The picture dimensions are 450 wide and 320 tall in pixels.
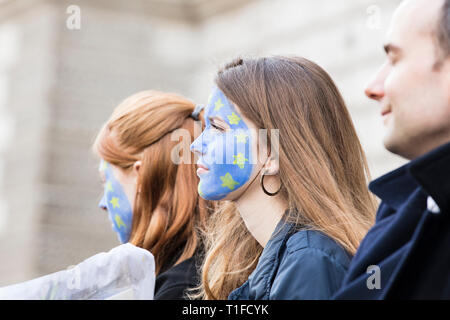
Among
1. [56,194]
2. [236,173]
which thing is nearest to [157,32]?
[56,194]

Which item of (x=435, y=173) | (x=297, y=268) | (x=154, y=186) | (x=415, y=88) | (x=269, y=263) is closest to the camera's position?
(x=435, y=173)

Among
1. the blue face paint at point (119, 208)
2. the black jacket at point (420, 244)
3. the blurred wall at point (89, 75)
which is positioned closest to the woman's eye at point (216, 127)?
the blue face paint at point (119, 208)

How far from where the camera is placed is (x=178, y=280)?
2.91 m

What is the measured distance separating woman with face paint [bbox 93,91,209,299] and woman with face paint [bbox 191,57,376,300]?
469 millimetres

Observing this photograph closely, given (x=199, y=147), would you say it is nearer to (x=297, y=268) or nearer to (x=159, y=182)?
(x=297, y=268)

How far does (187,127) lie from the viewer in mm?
3244

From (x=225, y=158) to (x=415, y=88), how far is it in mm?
758

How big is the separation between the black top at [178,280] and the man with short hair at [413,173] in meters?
1.13

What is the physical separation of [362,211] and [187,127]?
1.00 metres

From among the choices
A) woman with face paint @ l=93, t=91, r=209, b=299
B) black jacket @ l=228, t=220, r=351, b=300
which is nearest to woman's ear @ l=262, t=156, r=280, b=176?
black jacket @ l=228, t=220, r=351, b=300

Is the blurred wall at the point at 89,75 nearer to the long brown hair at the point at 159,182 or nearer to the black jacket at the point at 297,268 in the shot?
the long brown hair at the point at 159,182

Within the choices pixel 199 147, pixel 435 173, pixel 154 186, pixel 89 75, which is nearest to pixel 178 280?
pixel 154 186

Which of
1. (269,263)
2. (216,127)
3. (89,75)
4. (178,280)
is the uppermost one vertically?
(89,75)

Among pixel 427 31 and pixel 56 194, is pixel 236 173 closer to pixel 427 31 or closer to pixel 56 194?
pixel 427 31
